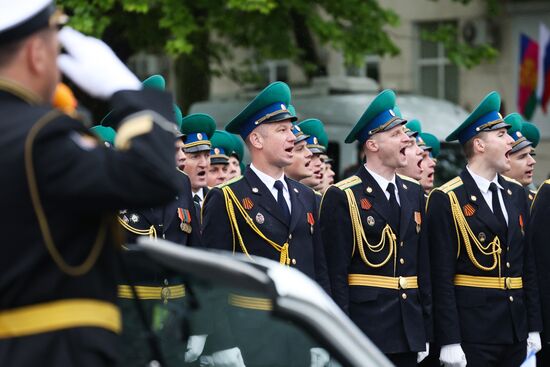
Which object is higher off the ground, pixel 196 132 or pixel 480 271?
pixel 196 132

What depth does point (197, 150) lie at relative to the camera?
28.7ft

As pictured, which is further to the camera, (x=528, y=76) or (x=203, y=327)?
(x=528, y=76)

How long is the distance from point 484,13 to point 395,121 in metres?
16.4

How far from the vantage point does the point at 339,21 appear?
17.1m

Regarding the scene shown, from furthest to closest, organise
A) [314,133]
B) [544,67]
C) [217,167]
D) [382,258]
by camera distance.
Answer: [544,67]
[314,133]
[217,167]
[382,258]

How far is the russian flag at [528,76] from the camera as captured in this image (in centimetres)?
2303

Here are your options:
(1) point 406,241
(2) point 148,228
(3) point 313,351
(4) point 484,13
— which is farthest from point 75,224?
(4) point 484,13

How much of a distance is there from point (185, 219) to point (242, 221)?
1.20 ft

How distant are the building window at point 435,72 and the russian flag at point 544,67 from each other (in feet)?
7.47

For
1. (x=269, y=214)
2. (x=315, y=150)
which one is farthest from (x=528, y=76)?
(x=269, y=214)

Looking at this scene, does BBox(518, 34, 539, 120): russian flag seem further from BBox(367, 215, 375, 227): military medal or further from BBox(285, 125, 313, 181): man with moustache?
BBox(367, 215, 375, 227): military medal

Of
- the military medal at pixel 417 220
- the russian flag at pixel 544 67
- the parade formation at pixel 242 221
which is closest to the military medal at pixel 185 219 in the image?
the parade formation at pixel 242 221

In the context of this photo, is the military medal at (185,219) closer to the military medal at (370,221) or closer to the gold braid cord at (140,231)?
the gold braid cord at (140,231)

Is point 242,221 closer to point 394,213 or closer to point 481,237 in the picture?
point 394,213
